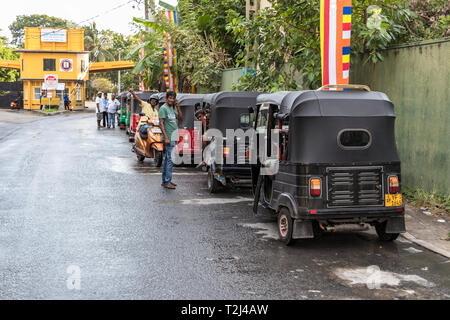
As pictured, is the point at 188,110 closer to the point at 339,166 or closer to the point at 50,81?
the point at 339,166

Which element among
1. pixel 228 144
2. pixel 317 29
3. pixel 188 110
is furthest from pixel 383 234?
pixel 188 110

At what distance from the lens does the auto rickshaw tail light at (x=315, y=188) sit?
6840 mm

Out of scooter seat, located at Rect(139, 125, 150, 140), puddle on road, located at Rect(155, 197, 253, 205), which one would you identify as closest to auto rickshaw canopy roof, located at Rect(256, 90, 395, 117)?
puddle on road, located at Rect(155, 197, 253, 205)

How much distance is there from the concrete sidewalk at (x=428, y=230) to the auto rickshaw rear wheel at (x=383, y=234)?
0.35 meters

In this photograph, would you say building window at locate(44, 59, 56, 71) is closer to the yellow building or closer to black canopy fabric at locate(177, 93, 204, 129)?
the yellow building

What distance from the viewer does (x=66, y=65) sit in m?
56.4

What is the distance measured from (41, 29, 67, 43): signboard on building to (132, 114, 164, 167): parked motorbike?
4370 centimetres

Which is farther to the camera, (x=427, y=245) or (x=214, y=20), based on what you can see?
(x=214, y=20)

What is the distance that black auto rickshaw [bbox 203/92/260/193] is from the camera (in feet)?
36.1

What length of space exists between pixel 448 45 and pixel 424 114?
4.27ft

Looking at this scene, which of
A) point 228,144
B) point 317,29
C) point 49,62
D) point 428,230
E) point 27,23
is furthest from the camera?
point 27,23

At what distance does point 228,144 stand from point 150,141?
465 centimetres

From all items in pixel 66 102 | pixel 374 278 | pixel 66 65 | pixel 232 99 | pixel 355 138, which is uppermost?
pixel 66 65

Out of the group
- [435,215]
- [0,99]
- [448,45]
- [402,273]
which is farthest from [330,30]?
[0,99]
